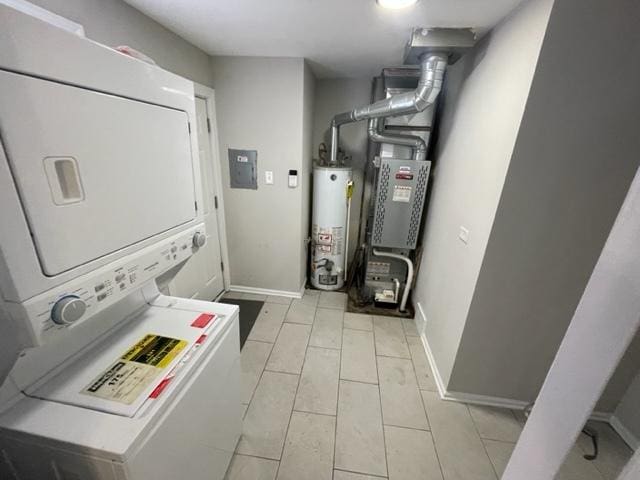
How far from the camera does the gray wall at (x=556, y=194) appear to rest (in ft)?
3.53

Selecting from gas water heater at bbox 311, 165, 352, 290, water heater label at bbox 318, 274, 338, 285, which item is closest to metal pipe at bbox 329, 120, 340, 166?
gas water heater at bbox 311, 165, 352, 290

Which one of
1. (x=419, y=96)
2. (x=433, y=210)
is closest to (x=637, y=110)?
(x=419, y=96)

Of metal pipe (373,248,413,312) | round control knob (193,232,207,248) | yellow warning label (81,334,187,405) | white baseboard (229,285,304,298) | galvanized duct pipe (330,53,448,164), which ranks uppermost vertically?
galvanized duct pipe (330,53,448,164)

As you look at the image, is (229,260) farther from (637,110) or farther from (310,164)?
(637,110)

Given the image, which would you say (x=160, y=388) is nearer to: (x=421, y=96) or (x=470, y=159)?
(x=470, y=159)

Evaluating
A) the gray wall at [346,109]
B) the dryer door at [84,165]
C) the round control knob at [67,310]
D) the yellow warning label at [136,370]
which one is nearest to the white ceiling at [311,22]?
the gray wall at [346,109]

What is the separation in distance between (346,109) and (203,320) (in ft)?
8.78

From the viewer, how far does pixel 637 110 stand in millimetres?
1125

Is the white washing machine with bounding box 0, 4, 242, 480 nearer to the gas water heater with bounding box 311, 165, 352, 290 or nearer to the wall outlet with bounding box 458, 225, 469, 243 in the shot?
the wall outlet with bounding box 458, 225, 469, 243

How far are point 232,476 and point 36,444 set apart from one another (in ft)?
3.22

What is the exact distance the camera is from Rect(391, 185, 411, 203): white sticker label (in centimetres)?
230

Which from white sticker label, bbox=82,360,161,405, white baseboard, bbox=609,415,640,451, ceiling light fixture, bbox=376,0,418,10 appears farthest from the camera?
white baseboard, bbox=609,415,640,451

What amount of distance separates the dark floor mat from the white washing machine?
4.15 feet

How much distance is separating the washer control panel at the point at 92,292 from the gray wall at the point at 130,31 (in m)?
1.16
